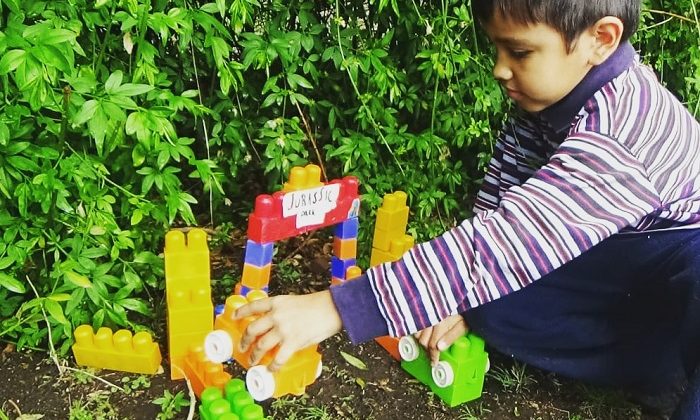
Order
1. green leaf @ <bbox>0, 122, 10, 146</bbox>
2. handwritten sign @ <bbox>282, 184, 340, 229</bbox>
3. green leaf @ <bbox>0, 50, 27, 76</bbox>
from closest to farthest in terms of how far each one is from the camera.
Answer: green leaf @ <bbox>0, 50, 27, 76</bbox> → green leaf @ <bbox>0, 122, 10, 146</bbox> → handwritten sign @ <bbox>282, 184, 340, 229</bbox>

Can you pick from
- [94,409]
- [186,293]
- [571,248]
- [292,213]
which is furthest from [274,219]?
[571,248]

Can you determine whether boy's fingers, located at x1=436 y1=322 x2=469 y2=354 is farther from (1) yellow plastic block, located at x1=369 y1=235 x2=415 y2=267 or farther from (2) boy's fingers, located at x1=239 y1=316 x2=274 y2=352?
(2) boy's fingers, located at x1=239 y1=316 x2=274 y2=352

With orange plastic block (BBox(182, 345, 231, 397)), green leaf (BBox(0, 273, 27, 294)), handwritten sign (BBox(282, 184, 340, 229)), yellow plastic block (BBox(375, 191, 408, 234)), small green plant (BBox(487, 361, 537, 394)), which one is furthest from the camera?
yellow plastic block (BBox(375, 191, 408, 234))

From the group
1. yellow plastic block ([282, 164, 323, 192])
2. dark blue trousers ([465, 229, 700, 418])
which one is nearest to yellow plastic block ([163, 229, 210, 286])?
yellow plastic block ([282, 164, 323, 192])

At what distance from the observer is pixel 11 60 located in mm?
1380

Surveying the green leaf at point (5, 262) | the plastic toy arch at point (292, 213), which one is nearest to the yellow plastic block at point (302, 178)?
the plastic toy arch at point (292, 213)

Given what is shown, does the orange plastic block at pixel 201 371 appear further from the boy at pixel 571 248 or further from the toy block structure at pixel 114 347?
the boy at pixel 571 248

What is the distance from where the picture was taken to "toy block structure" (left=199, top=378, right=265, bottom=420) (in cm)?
160

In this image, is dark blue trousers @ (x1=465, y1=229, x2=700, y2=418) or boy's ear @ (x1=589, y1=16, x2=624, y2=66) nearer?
boy's ear @ (x1=589, y1=16, x2=624, y2=66)

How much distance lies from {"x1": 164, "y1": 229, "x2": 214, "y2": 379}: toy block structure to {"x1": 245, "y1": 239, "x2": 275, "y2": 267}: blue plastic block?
10cm

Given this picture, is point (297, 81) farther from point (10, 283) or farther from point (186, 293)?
point (10, 283)

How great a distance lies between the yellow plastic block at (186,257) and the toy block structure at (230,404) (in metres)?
0.26

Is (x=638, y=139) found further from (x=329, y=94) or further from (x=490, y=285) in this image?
(x=329, y=94)

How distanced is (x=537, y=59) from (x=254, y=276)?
787 mm
